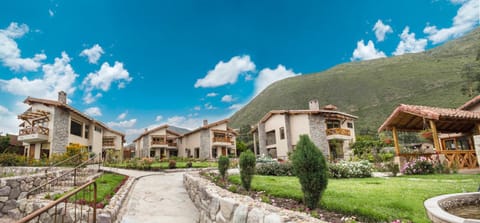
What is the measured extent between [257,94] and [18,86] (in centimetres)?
Result: 7186

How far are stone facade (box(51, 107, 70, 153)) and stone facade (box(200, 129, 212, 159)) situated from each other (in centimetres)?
1600

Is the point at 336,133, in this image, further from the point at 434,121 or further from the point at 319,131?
the point at 434,121

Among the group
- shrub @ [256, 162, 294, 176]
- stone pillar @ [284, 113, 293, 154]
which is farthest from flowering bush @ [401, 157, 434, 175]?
stone pillar @ [284, 113, 293, 154]

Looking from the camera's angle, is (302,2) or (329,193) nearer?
(329,193)

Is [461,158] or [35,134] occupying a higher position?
[35,134]

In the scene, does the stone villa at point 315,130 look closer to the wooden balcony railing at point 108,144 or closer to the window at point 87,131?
the window at point 87,131

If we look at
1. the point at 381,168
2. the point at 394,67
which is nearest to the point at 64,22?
the point at 381,168

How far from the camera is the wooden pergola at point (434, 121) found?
36.7ft

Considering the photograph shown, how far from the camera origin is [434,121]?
37.6 feet

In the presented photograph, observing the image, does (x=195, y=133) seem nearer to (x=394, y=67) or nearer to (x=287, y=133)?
(x=287, y=133)

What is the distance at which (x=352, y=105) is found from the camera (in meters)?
53.2

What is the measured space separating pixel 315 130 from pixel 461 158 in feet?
45.8

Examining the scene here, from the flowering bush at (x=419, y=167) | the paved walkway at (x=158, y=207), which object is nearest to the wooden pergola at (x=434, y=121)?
the flowering bush at (x=419, y=167)

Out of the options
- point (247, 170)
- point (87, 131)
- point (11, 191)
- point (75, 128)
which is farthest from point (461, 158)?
point (87, 131)
